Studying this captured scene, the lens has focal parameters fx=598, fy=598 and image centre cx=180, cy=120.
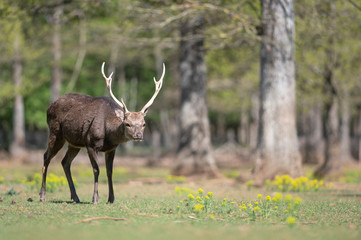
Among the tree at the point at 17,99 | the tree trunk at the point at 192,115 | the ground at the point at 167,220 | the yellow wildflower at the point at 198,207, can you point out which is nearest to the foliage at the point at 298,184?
the ground at the point at 167,220

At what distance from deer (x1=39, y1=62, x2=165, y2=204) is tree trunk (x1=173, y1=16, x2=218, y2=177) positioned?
9037 mm

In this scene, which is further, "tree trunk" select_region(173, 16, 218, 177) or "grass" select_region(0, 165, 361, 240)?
"tree trunk" select_region(173, 16, 218, 177)

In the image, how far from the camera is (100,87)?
153 ft

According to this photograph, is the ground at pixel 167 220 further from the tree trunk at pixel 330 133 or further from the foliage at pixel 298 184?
the tree trunk at pixel 330 133

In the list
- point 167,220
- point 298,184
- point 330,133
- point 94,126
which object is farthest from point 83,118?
point 330,133

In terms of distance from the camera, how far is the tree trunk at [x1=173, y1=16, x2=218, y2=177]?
793 inches

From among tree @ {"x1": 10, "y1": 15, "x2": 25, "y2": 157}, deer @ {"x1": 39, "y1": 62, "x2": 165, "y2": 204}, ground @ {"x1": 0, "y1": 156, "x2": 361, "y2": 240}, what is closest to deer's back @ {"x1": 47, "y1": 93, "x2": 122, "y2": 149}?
deer @ {"x1": 39, "y1": 62, "x2": 165, "y2": 204}

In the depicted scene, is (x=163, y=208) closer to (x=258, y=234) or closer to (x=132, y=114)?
(x=132, y=114)

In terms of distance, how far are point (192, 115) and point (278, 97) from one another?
487 cm

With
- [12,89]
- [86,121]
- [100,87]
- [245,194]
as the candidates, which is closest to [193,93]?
[245,194]

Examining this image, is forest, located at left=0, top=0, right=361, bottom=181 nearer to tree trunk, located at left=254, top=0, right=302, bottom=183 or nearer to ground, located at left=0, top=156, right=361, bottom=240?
tree trunk, located at left=254, top=0, right=302, bottom=183

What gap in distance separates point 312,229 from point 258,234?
91 centimetres

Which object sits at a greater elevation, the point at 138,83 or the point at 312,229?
the point at 138,83

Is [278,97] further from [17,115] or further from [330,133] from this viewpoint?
[17,115]
